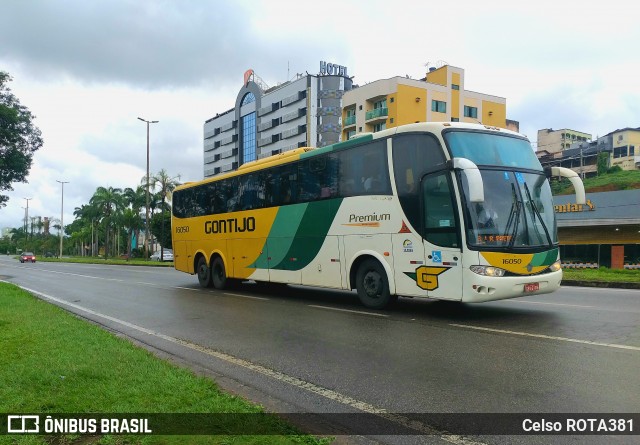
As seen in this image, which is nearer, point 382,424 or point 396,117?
point 382,424

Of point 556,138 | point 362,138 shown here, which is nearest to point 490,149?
point 362,138

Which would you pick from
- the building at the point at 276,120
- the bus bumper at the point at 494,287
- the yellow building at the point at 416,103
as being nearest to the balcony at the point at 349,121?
the yellow building at the point at 416,103

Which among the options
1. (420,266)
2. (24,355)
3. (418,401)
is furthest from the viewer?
(420,266)

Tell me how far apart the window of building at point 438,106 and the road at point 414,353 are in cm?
5027

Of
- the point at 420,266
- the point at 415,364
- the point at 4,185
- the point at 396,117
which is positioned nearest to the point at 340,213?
the point at 420,266

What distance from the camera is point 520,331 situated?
7.45m

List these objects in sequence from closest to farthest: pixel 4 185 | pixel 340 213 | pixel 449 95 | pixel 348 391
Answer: pixel 348 391 < pixel 340 213 < pixel 4 185 < pixel 449 95

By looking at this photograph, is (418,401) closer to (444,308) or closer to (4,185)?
(444,308)

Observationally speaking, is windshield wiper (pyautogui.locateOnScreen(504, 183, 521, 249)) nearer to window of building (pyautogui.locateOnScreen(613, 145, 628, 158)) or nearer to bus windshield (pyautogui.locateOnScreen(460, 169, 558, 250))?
bus windshield (pyautogui.locateOnScreen(460, 169, 558, 250))

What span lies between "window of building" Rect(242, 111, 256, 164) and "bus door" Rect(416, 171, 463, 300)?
80915mm

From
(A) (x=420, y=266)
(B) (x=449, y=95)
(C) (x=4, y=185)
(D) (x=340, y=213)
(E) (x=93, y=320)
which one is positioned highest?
(B) (x=449, y=95)

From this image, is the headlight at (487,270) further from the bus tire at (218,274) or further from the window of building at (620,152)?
the window of building at (620,152)

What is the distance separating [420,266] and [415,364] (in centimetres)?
334

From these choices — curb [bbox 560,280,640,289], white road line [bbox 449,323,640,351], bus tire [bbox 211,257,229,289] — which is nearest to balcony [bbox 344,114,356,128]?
curb [bbox 560,280,640,289]
